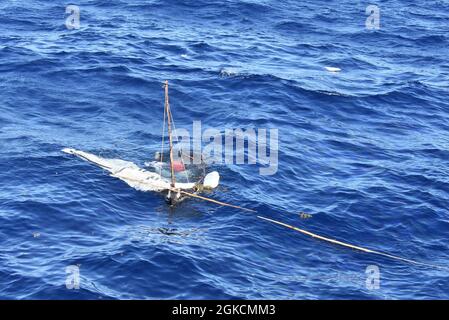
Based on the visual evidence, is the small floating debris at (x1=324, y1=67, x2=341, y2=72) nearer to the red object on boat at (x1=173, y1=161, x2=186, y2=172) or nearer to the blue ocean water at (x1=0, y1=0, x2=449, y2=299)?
the blue ocean water at (x1=0, y1=0, x2=449, y2=299)

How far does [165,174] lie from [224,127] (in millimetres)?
8358

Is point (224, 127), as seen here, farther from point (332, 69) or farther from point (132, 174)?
point (332, 69)

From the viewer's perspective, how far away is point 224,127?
5278 cm

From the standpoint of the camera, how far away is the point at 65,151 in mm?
47500

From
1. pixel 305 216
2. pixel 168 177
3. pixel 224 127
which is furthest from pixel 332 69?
pixel 305 216

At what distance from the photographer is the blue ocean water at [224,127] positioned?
35719 millimetres

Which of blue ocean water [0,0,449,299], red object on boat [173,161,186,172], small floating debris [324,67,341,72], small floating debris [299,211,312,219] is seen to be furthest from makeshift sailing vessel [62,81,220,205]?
small floating debris [324,67,341,72]

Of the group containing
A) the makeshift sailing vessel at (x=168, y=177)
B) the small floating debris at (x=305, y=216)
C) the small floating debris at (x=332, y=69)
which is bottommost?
the small floating debris at (x=305, y=216)

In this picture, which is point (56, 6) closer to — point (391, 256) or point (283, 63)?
point (283, 63)

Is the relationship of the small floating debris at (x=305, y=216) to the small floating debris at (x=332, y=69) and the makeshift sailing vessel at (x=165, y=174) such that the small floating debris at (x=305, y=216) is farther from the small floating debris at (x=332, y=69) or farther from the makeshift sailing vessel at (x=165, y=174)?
the small floating debris at (x=332, y=69)

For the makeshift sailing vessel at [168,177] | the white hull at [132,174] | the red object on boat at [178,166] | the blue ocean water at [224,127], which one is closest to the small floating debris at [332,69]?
the blue ocean water at [224,127]

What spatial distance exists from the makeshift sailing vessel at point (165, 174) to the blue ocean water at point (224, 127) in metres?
0.70
